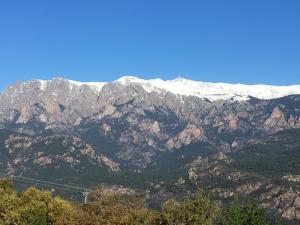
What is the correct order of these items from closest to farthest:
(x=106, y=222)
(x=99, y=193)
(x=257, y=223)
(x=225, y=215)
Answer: (x=106, y=222), (x=99, y=193), (x=257, y=223), (x=225, y=215)

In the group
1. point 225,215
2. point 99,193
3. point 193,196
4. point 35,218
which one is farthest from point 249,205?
point 35,218

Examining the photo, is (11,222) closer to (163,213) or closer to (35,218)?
(35,218)

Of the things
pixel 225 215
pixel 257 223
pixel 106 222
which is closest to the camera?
pixel 106 222

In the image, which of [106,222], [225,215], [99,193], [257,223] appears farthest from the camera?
[225,215]

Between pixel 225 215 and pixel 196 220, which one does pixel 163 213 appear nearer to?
pixel 196 220

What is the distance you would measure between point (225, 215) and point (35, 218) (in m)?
60.3

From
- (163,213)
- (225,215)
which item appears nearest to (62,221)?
(163,213)

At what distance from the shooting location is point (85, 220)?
15350 centimetres

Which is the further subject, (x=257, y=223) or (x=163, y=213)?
(x=257, y=223)

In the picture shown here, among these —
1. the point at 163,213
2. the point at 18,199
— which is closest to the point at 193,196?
the point at 163,213

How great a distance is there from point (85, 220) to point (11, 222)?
125 ft

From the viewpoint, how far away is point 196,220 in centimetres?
15388

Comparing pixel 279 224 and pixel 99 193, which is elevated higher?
pixel 99 193

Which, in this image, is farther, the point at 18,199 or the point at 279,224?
the point at 18,199
